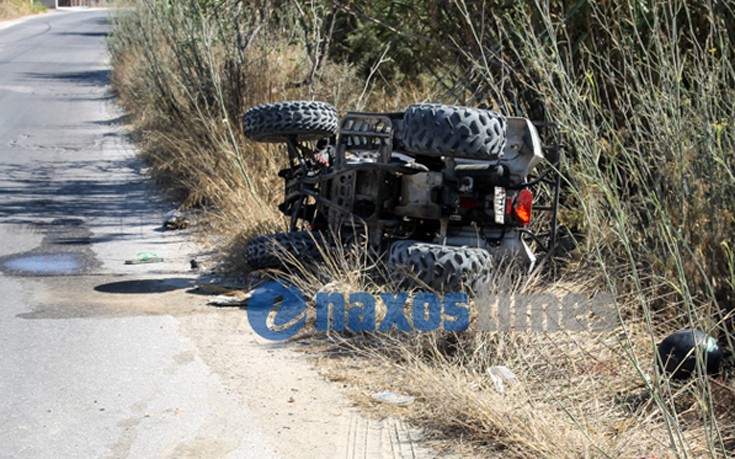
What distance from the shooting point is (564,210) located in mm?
7828

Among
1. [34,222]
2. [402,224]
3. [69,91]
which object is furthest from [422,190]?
[69,91]

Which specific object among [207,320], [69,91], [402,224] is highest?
[402,224]

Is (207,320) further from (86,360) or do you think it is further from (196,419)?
(196,419)

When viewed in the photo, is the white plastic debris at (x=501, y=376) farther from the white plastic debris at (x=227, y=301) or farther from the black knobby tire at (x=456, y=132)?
the white plastic debris at (x=227, y=301)

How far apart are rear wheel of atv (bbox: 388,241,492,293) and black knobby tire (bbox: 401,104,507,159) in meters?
0.63

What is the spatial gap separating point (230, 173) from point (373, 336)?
466 cm

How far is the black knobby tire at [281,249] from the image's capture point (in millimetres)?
7453

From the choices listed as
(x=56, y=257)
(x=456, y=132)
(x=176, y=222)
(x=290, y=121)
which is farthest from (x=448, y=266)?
(x=176, y=222)

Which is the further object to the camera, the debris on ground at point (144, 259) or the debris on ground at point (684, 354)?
the debris on ground at point (144, 259)

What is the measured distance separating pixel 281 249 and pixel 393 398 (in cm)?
252

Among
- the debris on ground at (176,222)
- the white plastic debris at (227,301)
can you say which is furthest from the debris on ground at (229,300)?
the debris on ground at (176,222)

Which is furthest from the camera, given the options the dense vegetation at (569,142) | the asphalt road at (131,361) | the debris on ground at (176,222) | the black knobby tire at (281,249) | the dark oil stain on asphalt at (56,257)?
the debris on ground at (176,222)

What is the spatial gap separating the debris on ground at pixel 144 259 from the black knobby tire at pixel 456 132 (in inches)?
128

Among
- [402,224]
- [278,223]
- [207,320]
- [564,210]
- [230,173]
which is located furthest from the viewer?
[230,173]
